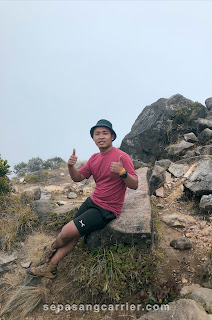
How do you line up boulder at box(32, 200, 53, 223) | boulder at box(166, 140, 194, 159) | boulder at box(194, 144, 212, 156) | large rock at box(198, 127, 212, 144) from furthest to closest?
large rock at box(198, 127, 212, 144) → boulder at box(166, 140, 194, 159) → boulder at box(194, 144, 212, 156) → boulder at box(32, 200, 53, 223)

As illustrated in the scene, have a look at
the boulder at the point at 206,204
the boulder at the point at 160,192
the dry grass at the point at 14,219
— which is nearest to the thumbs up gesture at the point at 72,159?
the dry grass at the point at 14,219

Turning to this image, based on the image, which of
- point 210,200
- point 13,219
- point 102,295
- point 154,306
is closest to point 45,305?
point 102,295

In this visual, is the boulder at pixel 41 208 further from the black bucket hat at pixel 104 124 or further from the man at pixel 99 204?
the black bucket hat at pixel 104 124

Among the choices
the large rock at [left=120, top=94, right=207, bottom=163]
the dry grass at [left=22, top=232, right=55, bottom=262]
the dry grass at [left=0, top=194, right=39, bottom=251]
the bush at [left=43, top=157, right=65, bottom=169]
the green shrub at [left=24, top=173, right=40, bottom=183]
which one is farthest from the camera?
the bush at [left=43, top=157, right=65, bottom=169]

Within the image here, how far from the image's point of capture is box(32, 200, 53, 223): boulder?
5969 mm

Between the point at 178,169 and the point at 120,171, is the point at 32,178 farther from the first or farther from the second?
the point at 120,171

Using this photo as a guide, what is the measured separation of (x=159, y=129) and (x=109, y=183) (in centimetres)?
937

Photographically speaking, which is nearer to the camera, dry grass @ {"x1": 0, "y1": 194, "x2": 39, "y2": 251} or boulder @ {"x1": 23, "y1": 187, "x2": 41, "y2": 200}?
dry grass @ {"x1": 0, "y1": 194, "x2": 39, "y2": 251}

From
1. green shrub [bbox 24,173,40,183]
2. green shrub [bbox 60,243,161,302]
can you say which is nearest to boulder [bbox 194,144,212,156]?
green shrub [bbox 60,243,161,302]

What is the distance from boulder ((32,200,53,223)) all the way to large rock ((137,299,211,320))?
374cm

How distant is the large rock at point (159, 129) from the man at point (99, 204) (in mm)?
8002

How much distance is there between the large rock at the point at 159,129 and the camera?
40.8 feet

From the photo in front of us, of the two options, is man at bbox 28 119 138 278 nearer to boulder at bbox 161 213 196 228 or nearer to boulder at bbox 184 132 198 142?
boulder at bbox 161 213 196 228

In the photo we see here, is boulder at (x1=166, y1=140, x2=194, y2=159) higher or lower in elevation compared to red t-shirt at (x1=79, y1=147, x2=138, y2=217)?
higher
